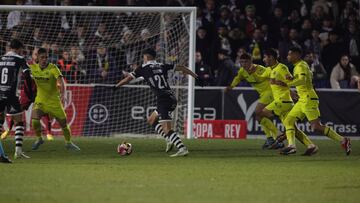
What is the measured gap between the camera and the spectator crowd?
22516 mm

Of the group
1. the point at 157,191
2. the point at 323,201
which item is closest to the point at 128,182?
the point at 157,191

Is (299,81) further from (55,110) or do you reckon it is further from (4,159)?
(4,159)

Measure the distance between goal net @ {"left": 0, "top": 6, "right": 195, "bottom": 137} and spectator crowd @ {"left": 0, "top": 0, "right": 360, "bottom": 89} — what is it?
29 mm

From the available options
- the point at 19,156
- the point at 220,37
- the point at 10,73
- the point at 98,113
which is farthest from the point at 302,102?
the point at 220,37

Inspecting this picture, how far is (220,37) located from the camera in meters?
24.1

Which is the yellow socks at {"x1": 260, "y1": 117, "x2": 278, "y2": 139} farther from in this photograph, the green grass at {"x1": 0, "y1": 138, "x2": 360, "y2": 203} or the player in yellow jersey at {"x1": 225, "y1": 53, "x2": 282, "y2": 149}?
the green grass at {"x1": 0, "y1": 138, "x2": 360, "y2": 203}

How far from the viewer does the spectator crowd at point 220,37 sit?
22.5m

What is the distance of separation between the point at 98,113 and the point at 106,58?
1540mm

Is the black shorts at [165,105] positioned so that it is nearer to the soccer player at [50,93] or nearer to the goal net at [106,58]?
the soccer player at [50,93]

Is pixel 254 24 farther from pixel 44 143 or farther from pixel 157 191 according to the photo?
pixel 157 191

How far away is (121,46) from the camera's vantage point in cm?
2272

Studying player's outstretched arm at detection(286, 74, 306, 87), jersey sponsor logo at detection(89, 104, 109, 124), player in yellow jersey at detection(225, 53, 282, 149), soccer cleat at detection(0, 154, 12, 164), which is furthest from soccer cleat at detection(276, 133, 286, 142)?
soccer cleat at detection(0, 154, 12, 164)

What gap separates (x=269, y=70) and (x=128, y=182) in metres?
7.49

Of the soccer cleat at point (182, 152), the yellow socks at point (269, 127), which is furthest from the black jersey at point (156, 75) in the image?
the yellow socks at point (269, 127)
